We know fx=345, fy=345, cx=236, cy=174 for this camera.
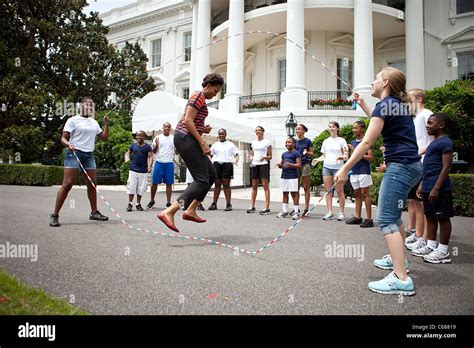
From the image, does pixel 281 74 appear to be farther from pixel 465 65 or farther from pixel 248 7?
pixel 465 65

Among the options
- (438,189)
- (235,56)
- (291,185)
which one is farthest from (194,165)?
(235,56)

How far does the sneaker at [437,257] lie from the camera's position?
376 centimetres

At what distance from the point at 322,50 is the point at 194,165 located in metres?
19.8

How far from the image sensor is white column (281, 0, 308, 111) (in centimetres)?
1838

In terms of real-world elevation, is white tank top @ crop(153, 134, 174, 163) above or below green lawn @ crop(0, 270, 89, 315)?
above

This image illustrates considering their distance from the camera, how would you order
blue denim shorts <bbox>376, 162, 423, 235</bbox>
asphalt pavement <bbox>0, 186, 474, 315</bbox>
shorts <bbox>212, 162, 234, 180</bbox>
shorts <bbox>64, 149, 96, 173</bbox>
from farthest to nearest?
shorts <bbox>212, 162, 234, 180</bbox>, shorts <bbox>64, 149, 96, 173</bbox>, blue denim shorts <bbox>376, 162, 423, 235</bbox>, asphalt pavement <bbox>0, 186, 474, 315</bbox>

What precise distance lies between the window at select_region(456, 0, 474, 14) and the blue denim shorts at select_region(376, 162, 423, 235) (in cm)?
2346

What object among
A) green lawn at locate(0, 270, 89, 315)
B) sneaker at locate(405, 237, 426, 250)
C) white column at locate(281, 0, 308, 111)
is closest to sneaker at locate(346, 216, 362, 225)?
sneaker at locate(405, 237, 426, 250)

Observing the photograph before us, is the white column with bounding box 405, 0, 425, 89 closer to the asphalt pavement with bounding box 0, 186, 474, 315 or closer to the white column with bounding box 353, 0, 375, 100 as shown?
the white column with bounding box 353, 0, 375, 100

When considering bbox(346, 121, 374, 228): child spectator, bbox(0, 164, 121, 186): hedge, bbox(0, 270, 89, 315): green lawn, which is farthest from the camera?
bbox(0, 164, 121, 186): hedge

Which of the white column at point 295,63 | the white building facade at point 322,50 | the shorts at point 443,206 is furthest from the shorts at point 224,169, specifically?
the white column at point 295,63

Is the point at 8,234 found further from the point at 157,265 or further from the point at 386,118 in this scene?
the point at 386,118
